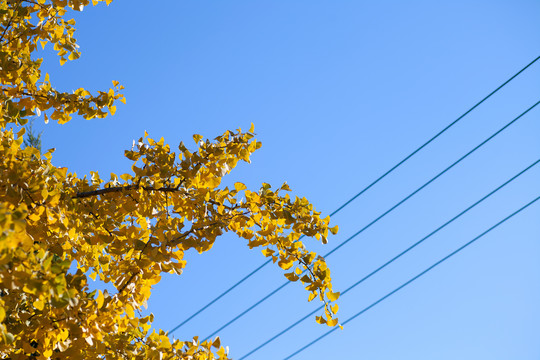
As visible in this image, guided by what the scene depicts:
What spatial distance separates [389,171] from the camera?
21.6 ft

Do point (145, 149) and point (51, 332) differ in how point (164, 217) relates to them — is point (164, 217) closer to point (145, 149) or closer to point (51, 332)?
point (145, 149)

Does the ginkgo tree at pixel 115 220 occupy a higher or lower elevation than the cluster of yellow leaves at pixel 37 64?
lower

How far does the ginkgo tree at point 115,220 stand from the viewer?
211cm

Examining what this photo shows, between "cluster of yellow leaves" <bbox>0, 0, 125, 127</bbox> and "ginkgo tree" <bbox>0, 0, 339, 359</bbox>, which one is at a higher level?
"cluster of yellow leaves" <bbox>0, 0, 125, 127</bbox>

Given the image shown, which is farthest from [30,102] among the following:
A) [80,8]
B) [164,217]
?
[164,217]

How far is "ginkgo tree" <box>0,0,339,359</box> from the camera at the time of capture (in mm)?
2113

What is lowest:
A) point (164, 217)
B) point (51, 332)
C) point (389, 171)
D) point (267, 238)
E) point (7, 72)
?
point (51, 332)

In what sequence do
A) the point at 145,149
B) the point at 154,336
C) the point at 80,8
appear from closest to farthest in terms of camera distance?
the point at 154,336, the point at 145,149, the point at 80,8

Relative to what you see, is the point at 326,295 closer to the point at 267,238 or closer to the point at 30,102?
the point at 267,238

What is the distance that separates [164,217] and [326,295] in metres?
0.84

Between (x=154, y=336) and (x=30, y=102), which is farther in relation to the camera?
(x=30, y=102)

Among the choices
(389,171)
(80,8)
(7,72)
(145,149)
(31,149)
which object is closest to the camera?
(31,149)

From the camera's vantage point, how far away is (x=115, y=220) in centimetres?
265

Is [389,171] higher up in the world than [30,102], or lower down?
higher up
